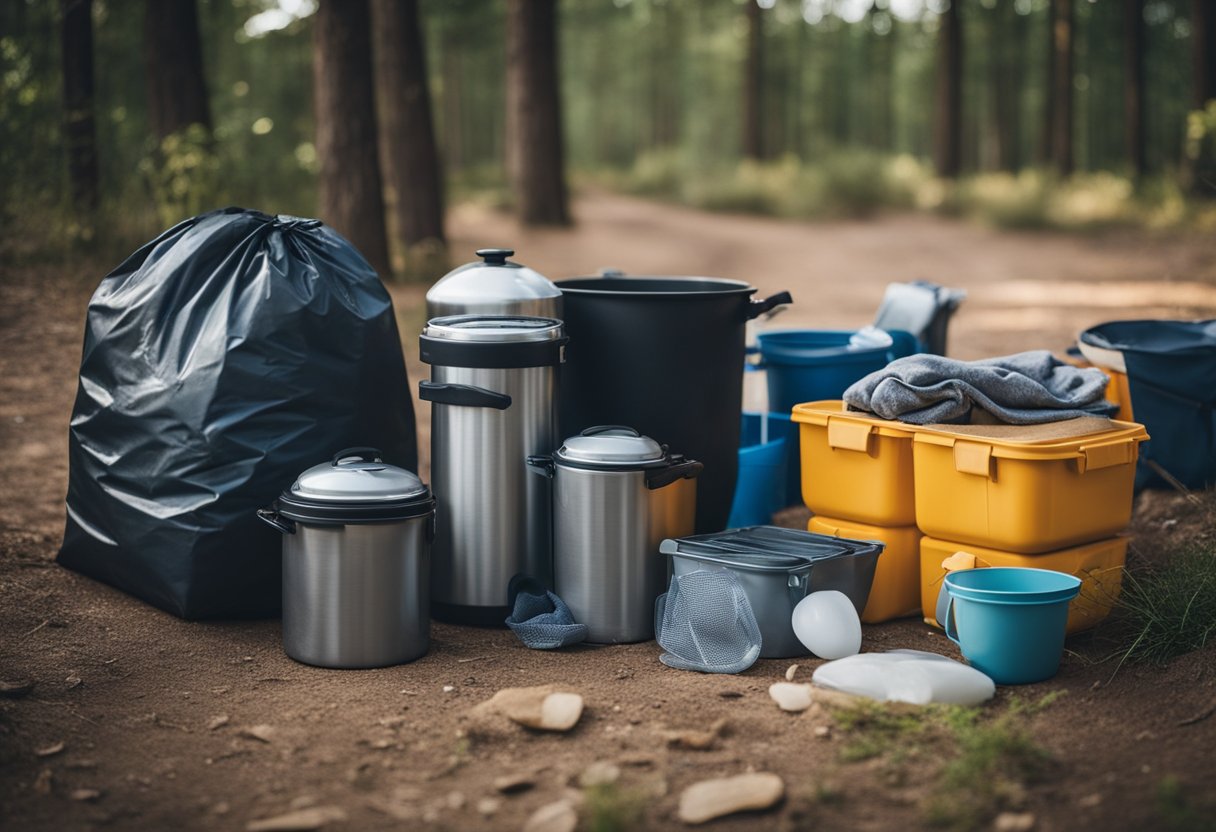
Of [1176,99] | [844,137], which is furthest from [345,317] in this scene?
[844,137]

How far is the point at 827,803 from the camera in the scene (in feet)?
8.74

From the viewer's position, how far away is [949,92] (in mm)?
21016

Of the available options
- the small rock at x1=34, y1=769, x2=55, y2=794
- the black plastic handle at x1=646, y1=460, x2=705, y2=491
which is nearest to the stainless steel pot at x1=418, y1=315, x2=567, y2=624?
the black plastic handle at x1=646, y1=460, x2=705, y2=491

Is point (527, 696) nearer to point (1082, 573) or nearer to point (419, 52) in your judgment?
point (1082, 573)

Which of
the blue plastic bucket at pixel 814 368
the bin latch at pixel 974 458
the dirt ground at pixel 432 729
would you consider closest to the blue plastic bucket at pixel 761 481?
the blue plastic bucket at pixel 814 368

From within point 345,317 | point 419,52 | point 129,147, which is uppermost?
point 419,52

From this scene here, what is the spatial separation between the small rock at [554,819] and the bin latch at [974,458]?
5.72 feet

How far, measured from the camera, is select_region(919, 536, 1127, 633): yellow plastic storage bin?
12.4 feet

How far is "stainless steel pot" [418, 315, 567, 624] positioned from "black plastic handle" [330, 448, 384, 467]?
0.66 ft

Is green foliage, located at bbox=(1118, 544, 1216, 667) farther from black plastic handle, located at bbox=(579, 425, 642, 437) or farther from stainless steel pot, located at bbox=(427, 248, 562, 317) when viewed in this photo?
stainless steel pot, located at bbox=(427, 248, 562, 317)

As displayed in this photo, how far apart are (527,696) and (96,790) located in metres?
1.05

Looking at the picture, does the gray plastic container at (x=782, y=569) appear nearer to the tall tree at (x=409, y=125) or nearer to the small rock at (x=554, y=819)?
the small rock at (x=554, y=819)

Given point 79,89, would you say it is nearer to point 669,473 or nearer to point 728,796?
point 669,473

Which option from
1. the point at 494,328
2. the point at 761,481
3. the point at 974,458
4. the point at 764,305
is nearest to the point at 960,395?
the point at 974,458
